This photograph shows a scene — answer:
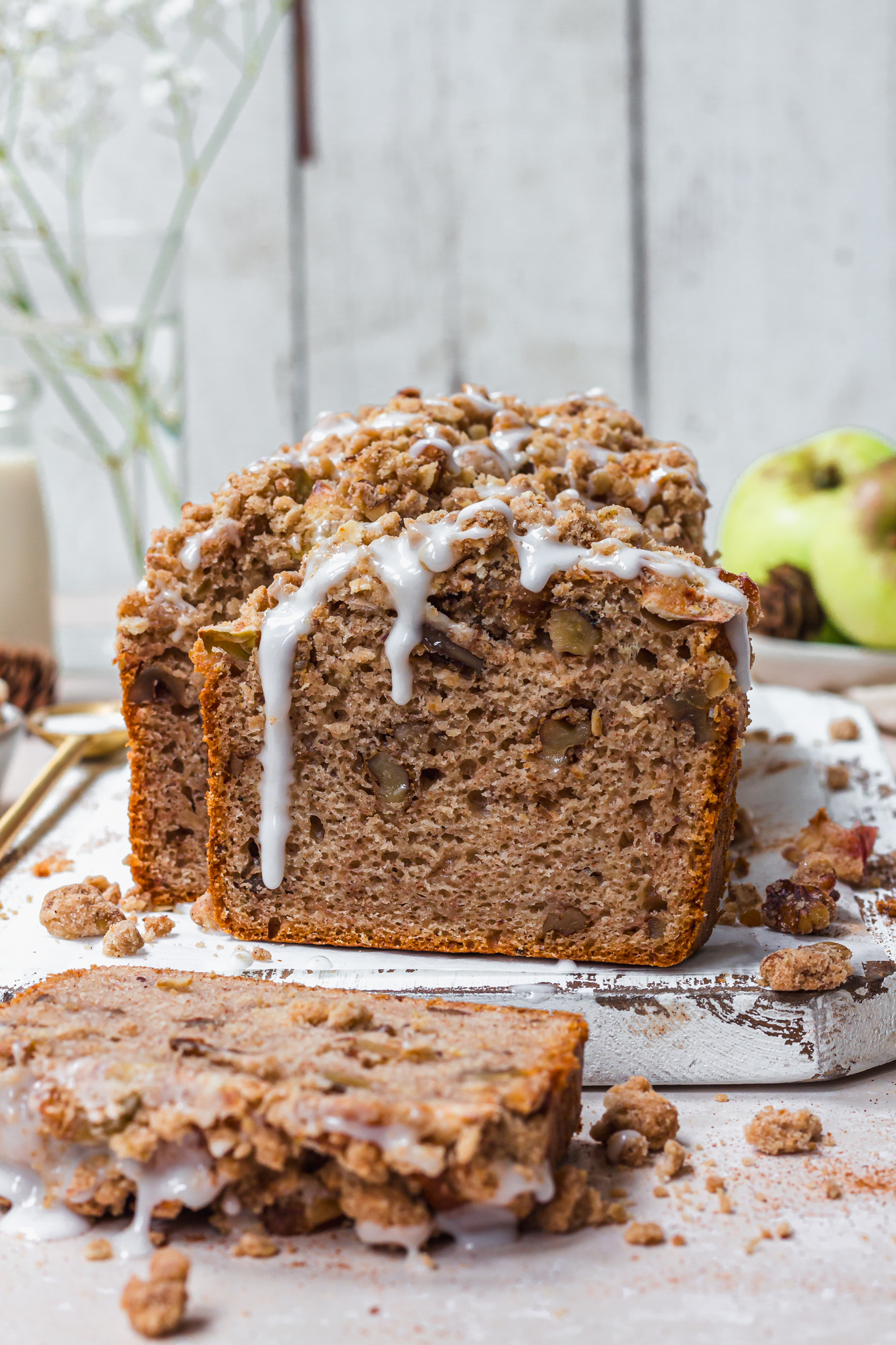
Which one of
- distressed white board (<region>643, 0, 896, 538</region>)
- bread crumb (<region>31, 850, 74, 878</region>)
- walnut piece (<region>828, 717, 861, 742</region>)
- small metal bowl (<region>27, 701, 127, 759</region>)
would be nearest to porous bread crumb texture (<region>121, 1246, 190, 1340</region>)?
bread crumb (<region>31, 850, 74, 878</region>)

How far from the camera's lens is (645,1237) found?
1.92 m

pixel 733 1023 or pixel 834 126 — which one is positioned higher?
pixel 834 126

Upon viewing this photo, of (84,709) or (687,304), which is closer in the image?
(84,709)

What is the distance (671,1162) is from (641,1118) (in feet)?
0.27

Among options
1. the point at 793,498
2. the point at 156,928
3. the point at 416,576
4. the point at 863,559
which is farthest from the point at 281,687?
the point at 793,498

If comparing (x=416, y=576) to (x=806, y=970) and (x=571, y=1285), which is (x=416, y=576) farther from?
(x=571, y=1285)

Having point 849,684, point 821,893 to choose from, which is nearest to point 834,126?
point 849,684

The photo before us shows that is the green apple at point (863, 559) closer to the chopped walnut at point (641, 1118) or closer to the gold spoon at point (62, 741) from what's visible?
the gold spoon at point (62, 741)

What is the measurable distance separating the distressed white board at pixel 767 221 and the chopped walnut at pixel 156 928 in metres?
4.42

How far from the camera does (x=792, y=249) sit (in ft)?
20.9

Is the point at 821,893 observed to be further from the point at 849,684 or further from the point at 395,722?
the point at 849,684

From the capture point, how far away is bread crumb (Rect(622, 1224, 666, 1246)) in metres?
1.92

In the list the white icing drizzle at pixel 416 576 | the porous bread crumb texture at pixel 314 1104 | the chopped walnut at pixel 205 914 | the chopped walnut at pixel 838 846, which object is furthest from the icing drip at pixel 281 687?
the chopped walnut at pixel 838 846

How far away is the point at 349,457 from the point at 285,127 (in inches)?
154
